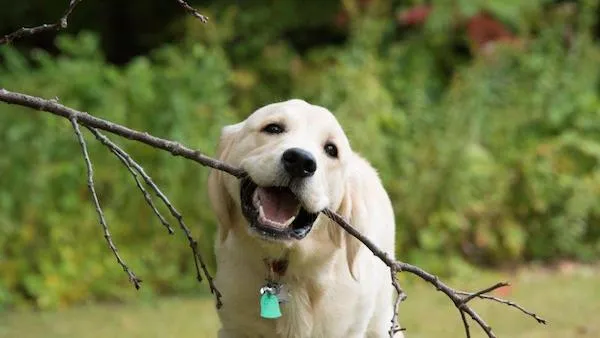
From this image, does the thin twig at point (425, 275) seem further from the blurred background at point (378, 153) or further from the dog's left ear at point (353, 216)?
the blurred background at point (378, 153)

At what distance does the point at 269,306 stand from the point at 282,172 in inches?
20.4

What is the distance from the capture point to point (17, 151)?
21.9ft

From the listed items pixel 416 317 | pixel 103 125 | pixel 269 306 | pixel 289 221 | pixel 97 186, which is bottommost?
pixel 103 125

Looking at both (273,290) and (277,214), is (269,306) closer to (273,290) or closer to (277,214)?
(273,290)

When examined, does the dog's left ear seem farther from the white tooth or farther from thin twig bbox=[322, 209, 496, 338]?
thin twig bbox=[322, 209, 496, 338]

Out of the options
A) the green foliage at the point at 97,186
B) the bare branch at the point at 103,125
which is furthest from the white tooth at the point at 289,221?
the green foliage at the point at 97,186

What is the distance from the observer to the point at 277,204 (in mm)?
3160

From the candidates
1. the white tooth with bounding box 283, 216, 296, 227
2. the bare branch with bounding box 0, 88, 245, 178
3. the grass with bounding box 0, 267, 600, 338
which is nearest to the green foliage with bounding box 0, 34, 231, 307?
the grass with bounding box 0, 267, 600, 338

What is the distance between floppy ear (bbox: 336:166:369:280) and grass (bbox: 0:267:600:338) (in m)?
2.11

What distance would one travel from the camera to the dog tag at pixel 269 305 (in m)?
3.31

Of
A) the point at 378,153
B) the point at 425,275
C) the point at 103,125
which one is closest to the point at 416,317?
the point at 378,153

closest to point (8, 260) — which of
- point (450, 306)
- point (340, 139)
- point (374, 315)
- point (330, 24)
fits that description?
point (450, 306)

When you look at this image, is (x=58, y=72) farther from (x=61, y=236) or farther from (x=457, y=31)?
(x=457, y=31)

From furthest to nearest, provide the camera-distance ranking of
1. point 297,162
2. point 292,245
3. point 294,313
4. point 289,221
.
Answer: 1. point 294,313
2. point 292,245
3. point 289,221
4. point 297,162
